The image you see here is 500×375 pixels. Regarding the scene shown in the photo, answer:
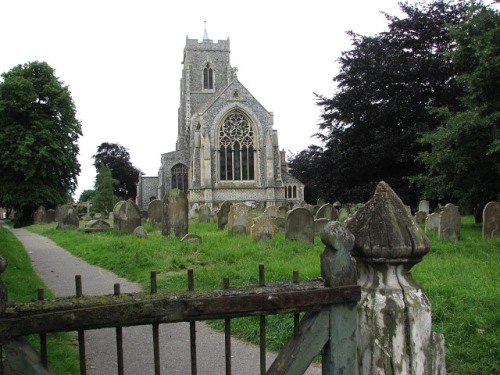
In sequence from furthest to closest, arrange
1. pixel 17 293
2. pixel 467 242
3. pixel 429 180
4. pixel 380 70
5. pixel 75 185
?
pixel 75 185 < pixel 380 70 < pixel 429 180 < pixel 467 242 < pixel 17 293

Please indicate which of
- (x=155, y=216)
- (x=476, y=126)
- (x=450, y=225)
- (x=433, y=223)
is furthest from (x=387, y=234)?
(x=155, y=216)

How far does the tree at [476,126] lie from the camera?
13555 millimetres

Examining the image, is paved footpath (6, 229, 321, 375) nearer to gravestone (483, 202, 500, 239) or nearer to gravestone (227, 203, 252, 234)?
gravestone (227, 203, 252, 234)

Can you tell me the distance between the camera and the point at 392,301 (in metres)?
2.05

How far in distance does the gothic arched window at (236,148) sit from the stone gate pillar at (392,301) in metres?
36.1

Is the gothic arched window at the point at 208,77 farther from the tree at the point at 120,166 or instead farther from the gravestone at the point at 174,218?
the gravestone at the point at 174,218

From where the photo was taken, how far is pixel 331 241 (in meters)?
1.95

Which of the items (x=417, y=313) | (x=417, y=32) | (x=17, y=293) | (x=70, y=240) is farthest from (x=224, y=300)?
(x=417, y=32)

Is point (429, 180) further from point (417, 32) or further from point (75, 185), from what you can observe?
point (75, 185)

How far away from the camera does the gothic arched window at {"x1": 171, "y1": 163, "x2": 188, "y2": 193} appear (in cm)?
4600

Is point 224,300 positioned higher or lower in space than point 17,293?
higher

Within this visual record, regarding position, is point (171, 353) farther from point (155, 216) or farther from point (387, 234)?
point (155, 216)

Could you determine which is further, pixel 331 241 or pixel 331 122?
pixel 331 122

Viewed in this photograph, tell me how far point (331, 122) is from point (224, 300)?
27008 mm
